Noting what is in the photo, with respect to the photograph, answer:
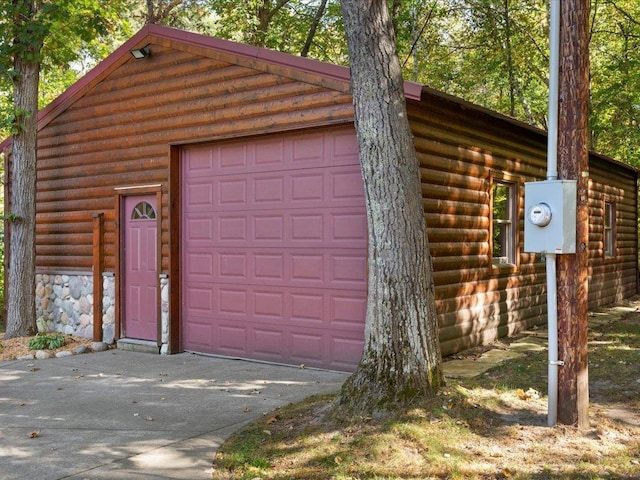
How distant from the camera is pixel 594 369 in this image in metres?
7.24

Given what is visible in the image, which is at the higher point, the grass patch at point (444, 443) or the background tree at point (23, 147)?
the background tree at point (23, 147)

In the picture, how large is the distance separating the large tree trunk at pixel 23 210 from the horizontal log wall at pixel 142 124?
0.51m

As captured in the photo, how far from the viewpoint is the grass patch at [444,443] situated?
421cm

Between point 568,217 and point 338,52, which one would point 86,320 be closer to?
point 568,217

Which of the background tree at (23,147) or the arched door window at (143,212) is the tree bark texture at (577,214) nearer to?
the arched door window at (143,212)

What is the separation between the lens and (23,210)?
1060 centimetres


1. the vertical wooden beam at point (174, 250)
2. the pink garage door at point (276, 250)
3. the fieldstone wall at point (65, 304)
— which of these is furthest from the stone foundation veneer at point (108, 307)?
the pink garage door at point (276, 250)

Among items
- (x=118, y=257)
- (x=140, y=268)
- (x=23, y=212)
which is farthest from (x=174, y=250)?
(x=23, y=212)

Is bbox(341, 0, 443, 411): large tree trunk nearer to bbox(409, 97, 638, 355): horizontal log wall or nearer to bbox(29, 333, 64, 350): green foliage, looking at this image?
bbox(409, 97, 638, 355): horizontal log wall

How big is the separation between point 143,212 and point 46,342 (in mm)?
2418

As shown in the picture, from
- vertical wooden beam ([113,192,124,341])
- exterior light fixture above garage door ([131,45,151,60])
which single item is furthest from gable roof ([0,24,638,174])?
vertical wooden beam ([113,192,124,341])

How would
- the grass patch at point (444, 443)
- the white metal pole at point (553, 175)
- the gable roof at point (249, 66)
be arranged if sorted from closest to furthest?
the grass patch at point (444, 443), the white metal pole at point (553, 175), the gable roof at point (249, 66)

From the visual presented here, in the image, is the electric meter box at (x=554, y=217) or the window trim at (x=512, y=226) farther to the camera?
the window trim at (x=512, y=226)

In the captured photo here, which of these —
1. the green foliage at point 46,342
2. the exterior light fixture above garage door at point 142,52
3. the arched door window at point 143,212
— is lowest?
the green foliage at point 46,342
